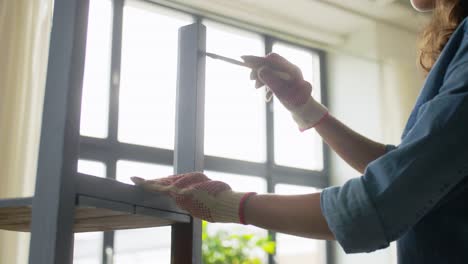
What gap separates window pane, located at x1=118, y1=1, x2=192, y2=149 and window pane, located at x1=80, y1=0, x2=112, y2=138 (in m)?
0.10

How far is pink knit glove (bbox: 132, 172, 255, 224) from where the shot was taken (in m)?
0.88

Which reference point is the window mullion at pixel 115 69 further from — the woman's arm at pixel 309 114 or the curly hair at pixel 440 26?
the curly hair at pixel 440 26

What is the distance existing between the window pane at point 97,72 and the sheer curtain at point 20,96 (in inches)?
15.7

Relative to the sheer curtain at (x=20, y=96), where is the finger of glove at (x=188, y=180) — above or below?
below

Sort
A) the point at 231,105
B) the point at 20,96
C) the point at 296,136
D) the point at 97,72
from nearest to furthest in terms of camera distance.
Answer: the point at 20,96
the point at 97,72
the point at 231,105
the point at 296,136

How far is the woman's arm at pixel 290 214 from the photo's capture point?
33.2 inches

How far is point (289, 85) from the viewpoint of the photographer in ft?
4.54

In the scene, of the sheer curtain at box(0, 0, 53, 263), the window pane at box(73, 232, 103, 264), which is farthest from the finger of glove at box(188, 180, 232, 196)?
the window pane at box(73, 232, 103, 264)

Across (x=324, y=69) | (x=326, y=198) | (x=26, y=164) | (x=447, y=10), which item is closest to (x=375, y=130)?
(x=324, y=69)

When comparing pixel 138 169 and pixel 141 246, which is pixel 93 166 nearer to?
pixel 138 169

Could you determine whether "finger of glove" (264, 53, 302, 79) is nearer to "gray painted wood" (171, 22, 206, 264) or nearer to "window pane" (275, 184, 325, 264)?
"gray painted wood" (171, 22, 206, 264)

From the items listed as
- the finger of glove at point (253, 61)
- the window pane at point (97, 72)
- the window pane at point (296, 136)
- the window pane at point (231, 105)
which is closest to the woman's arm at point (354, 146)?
the finger of glove at point (253, 61)

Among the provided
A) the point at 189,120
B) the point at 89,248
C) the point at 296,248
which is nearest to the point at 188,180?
the point at 189,120

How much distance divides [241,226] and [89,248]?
3.42 feet
